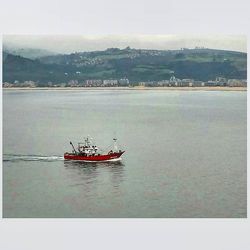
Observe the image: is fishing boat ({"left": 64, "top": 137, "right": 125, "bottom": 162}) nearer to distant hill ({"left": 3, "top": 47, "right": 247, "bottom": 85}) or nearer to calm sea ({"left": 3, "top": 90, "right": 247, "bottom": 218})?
calm sea ({"left": 3, "top": 90, "right": 247, "bottom": 218})

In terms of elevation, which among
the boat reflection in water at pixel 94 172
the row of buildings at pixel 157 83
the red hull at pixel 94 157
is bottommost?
the boat reflection in water at pixel 94 172

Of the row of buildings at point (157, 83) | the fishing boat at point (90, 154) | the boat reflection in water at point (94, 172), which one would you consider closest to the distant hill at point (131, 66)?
the row of buildings at point (157, 83)

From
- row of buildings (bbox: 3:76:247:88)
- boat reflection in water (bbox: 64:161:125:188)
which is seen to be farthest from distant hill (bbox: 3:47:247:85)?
boat reflection in water (bbox: 64:161:125:188)

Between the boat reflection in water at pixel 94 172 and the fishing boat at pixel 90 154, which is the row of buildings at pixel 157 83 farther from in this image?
the boat reflection in water at pixel 94 172

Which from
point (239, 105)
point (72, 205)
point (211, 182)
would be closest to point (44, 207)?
point (72, 205)

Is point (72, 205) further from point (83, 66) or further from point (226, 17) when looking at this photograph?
point (226, 17)
